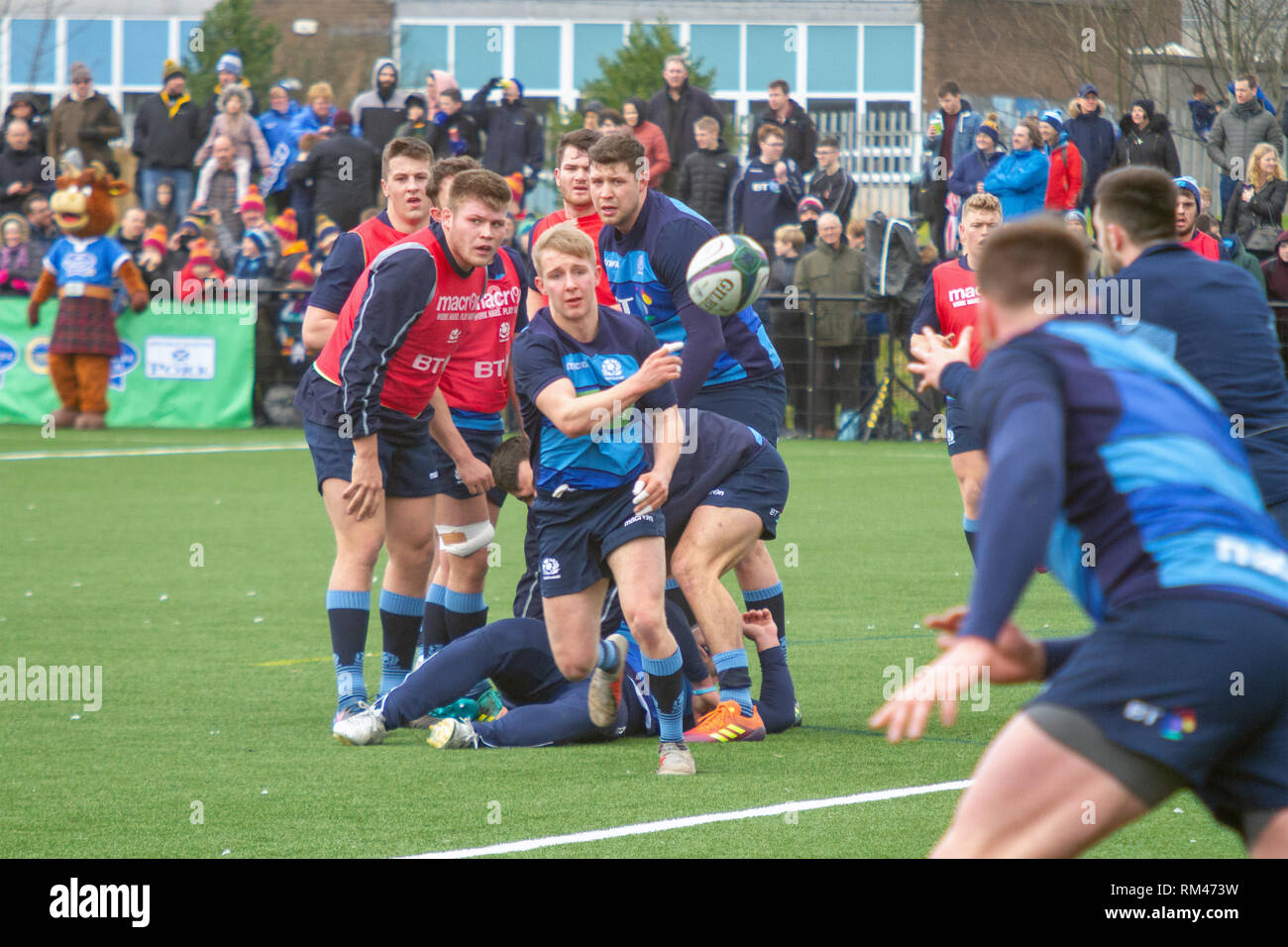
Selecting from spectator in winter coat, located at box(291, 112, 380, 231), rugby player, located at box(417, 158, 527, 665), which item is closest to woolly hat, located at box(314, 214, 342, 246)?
spectator in winter coat, located at box(291, 112, 380, 231)

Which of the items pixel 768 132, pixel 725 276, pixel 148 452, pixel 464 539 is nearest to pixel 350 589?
pixel 464 539

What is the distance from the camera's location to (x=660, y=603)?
636cm

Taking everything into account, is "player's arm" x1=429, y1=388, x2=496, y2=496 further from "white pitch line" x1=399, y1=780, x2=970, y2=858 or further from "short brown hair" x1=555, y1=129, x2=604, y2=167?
"white pitch line" x1=399, y1=780, x2=970, y2=858

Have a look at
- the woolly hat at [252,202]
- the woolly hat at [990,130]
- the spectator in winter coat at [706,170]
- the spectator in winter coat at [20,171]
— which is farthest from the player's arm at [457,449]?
the spectator in winter coat at [20,171]

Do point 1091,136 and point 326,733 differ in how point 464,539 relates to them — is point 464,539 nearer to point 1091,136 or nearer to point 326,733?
point 326,733

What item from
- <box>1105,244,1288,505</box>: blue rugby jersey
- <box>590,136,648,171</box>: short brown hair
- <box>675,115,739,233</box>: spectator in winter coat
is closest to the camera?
<box>1105,244,1288,505</box>: blue rugby jersey

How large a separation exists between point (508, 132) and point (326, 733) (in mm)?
15265

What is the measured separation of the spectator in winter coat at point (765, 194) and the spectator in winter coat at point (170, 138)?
292 inches

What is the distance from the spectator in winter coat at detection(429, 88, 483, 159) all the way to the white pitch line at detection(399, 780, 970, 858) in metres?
16.0

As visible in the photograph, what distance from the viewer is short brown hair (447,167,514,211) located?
6961 mm

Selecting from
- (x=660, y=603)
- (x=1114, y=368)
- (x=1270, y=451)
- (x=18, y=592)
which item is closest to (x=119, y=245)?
(x=18, y=592)

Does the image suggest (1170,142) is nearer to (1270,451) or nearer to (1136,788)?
(1270,451)

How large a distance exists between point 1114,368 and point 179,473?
1524 cm
